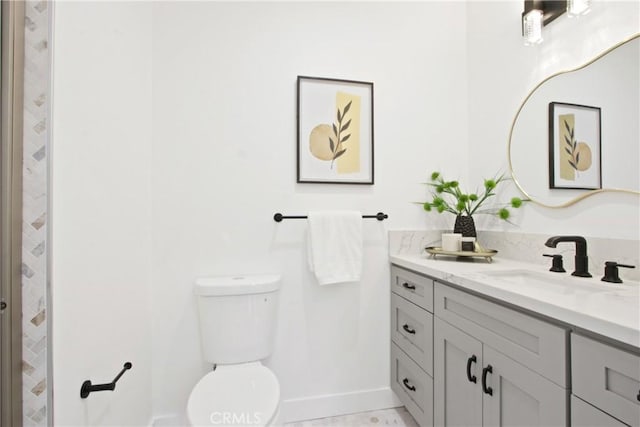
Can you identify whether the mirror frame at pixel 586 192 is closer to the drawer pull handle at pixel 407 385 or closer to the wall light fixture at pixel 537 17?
the wall light fixture at pixel 537 17

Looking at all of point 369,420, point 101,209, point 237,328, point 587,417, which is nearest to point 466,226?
point 587,417

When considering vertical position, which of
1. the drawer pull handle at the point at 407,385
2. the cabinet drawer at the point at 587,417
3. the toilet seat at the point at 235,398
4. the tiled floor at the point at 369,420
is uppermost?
the cabinet drawer at the point at 587,417

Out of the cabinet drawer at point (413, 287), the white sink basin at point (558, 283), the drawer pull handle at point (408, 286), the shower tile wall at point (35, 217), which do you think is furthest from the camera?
the drawer pull handle at point (408, 286)

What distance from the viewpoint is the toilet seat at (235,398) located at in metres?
0.93

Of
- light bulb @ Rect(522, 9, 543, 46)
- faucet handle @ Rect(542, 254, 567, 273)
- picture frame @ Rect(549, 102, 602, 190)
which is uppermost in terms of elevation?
light bulb @ Rect(522, 9, 543, 46)

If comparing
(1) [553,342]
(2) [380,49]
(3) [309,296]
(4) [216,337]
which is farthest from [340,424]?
(2) [380,49]

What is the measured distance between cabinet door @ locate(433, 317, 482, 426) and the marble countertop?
21 cm

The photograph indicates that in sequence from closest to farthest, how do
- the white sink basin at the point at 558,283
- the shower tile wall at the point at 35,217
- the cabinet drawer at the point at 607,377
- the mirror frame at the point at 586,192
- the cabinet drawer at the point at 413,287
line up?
the cabinet drawer at the point at 607,377, the shower tile wall at the point at 35,217, the white sink basin at the point at 558,283, the mirror frame at the point at 586,192, the cabinet drawer at the point at 413,287

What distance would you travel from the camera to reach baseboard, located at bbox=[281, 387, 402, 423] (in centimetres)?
152

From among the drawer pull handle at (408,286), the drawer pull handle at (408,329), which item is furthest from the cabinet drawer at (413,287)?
the drawer pull handle at (408,329)

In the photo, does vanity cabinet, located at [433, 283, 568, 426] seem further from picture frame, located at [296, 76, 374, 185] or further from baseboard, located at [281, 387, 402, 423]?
picture frame, located at [296, 76, 374, 185]

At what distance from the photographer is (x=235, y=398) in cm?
106

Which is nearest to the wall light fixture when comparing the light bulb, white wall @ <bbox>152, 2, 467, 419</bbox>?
the light bulb

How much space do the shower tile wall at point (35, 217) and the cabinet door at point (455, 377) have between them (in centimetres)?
124
